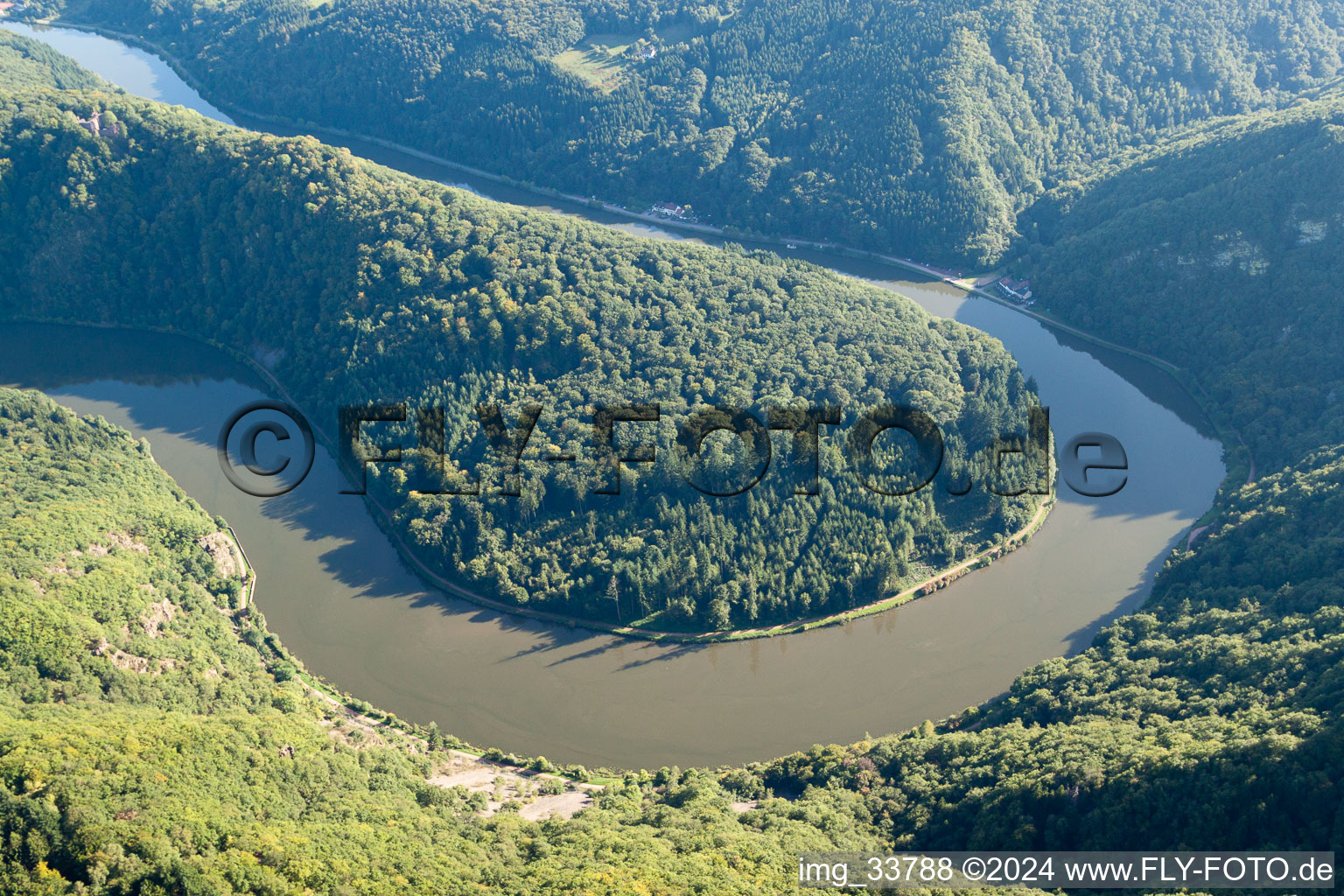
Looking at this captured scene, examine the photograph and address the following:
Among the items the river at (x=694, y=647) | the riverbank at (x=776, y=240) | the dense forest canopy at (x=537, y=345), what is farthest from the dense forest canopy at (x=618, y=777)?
the dense forest canopy at (x=537, y=345)

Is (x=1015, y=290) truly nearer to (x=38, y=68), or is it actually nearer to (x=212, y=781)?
(x=212, y=781)

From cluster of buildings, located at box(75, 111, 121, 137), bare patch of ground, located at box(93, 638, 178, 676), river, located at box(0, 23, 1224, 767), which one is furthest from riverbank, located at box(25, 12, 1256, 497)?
bare patch of ground, located at box(93, 638, 178, 676)

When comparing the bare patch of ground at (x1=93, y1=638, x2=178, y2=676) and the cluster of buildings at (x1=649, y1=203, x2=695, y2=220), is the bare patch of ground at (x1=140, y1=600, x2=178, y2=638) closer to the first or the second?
the bare patch of ground at (x1=93, y1=638, x2=178, y2=676)

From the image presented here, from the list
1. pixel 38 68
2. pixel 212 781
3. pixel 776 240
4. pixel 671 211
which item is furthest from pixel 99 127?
pixel 212 781

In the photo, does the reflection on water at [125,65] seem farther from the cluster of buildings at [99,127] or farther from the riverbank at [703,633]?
the riverbank at [703,633]

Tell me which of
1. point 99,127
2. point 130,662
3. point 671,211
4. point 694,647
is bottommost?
point 130,662

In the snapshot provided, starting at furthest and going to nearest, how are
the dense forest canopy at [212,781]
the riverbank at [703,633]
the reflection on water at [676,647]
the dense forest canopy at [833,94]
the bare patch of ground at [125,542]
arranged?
1. the dense forest canopy at [833,94]
2. the riverbank at [703,633]
3. the bare patch of ground at [125,542]
4. the reflection on water at [676,647]
5. the dense forest canopy at [212,781]
